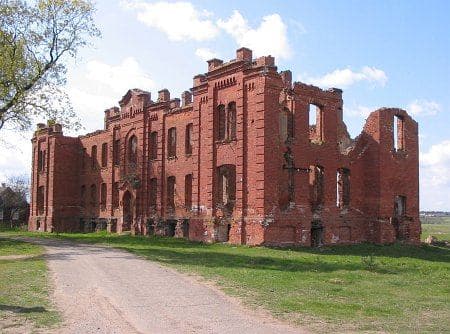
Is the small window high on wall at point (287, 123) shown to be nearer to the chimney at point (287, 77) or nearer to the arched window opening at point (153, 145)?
the chimney at point (287, 77)

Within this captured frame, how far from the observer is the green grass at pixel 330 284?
9.57m

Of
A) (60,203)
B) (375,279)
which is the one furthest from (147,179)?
(375,279)

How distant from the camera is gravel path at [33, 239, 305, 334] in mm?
8508

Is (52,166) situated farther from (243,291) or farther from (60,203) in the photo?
(243,291)

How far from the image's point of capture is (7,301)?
34.1 feet

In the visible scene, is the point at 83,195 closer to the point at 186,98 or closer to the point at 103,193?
the point at 103,193

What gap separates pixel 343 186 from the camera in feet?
94.6

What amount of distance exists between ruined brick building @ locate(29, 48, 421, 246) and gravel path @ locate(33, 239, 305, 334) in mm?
9831

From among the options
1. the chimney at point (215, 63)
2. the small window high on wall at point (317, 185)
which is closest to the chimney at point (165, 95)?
the chimney at point (215, 63)

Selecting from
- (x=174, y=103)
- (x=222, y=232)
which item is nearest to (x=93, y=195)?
(x=174, y=103)

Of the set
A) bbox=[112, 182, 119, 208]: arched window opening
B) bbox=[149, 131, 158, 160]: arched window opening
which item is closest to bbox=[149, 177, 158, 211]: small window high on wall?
bbox=[149, 131, 158, 160]: arched window opening

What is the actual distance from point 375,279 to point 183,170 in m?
16.8

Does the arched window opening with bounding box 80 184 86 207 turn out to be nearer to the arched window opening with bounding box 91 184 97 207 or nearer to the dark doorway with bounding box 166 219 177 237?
the arched window opening with bounding box 91 184 97 207

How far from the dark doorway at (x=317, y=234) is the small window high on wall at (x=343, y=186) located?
2.49 meters
